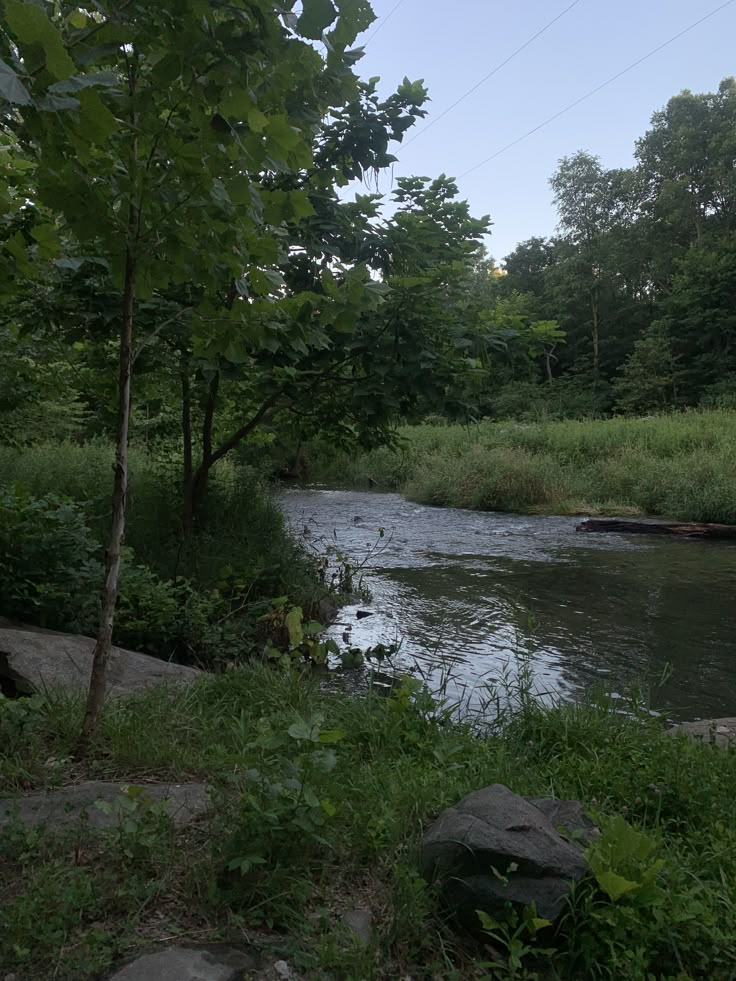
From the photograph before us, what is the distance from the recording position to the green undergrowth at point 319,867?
1.93 m

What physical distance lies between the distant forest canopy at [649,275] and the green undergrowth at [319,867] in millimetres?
34298

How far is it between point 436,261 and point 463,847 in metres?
5.22

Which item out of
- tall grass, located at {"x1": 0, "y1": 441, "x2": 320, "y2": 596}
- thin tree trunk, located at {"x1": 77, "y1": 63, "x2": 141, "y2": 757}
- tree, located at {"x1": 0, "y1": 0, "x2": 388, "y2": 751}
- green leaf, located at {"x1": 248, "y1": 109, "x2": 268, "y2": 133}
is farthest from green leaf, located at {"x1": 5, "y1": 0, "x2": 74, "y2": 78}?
tall grass, located at {"x1": 0, "y1": 441, "x2": 320, "y2": 596}

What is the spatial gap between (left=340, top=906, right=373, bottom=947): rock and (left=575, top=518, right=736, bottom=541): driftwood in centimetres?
1256

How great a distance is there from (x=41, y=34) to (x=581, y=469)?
18.9m

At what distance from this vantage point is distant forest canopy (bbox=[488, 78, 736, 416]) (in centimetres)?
3631

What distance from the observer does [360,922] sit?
2.07m

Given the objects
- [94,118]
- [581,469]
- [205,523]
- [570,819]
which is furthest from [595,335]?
[94,118]

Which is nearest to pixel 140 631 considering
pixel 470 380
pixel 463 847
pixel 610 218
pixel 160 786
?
pixel 160 786

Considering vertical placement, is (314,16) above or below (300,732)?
above

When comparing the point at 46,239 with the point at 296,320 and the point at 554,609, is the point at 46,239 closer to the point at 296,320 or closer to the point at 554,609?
the point at 296,320

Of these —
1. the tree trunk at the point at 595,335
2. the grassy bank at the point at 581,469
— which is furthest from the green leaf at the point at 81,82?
the tree trunk at the point at 595,335

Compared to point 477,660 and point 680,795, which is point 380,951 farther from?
point 477,660

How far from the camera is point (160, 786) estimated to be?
8.91 feet
